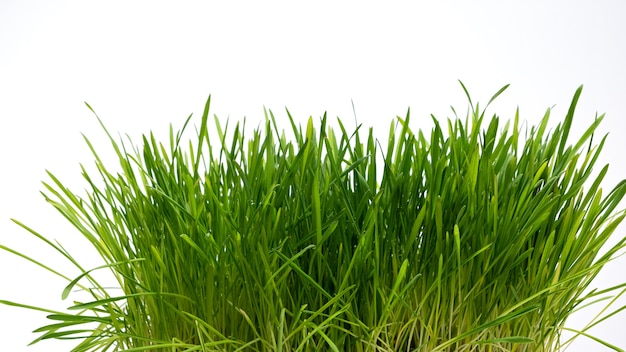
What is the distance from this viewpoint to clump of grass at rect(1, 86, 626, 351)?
69cm

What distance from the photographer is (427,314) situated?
75 cm

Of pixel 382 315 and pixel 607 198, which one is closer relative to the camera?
pixel 382 315

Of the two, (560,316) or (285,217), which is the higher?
(285,217)

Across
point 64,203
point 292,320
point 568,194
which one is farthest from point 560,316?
point 64,203

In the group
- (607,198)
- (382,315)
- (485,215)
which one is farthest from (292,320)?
(607,198)

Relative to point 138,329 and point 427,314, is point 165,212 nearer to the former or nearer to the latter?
point 138,329

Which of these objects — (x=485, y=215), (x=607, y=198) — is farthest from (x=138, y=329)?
(x=607, y=198)

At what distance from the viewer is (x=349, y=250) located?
721 millimetres

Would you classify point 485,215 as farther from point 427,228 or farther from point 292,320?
point 292,320

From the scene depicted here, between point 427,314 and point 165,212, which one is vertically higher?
point 165,212

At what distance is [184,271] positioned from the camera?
2.31 ft

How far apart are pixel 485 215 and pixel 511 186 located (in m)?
0.04

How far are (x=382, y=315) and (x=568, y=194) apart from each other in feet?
0.77

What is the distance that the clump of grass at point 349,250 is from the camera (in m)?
0.69
